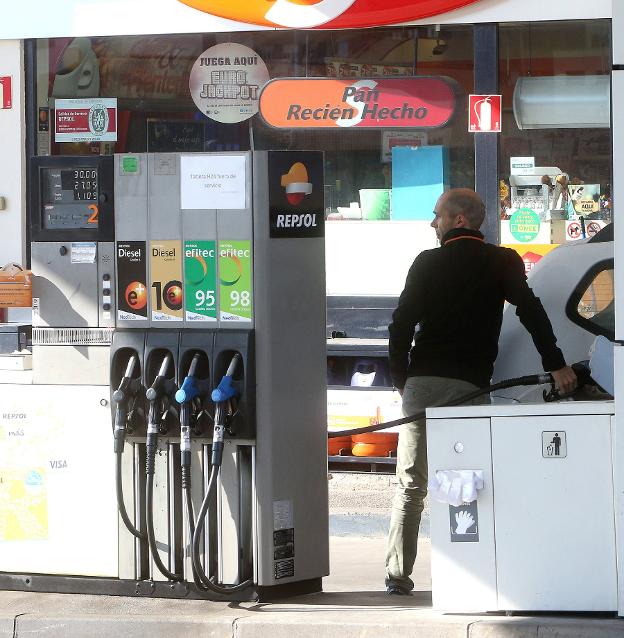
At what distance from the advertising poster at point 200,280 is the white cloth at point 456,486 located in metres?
1.18

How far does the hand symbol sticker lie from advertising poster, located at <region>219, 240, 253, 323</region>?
119cm

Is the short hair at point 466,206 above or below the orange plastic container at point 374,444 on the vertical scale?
above

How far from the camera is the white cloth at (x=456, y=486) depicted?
194 inches

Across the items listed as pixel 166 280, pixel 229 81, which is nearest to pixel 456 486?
pixel 166 280

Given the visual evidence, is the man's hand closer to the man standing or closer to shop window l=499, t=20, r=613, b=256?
the man standing

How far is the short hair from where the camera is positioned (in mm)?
5770

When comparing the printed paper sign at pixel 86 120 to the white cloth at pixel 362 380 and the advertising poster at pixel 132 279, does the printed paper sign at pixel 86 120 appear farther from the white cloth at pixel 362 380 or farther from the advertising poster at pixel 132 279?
the advertising poster at pixel 132 279

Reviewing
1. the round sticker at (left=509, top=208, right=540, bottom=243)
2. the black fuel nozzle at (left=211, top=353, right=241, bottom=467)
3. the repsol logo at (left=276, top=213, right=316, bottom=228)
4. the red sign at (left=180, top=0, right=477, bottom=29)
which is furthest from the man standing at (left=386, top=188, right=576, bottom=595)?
the red sign at (left=180, top=0, right=477, bottom=29)

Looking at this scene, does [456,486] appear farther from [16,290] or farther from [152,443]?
[16,290]

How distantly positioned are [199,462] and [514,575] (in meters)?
1.39

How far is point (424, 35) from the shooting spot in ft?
30.7

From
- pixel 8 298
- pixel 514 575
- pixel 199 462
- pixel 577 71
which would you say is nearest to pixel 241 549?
pixel 199 462

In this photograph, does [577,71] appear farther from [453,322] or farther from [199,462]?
[199,462]

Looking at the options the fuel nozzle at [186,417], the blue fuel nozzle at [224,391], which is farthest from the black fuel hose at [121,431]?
the blue fuel nozzle at [224,391]
